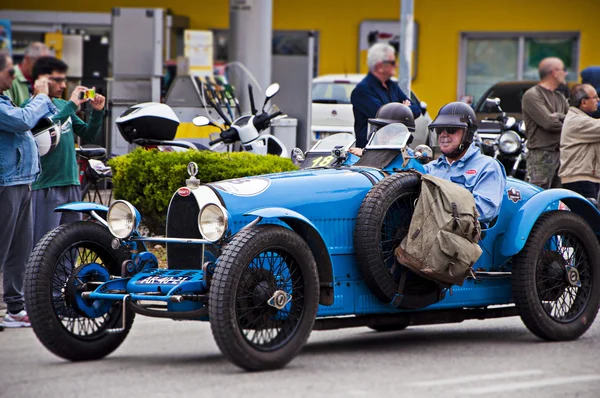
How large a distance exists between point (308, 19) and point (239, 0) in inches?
459

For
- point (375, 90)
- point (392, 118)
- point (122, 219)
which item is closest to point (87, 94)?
point (122, 219)

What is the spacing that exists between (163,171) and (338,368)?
496 cm

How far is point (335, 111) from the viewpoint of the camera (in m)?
21.0

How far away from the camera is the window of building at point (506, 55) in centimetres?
2891

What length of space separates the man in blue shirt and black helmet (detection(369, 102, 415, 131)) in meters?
2.11

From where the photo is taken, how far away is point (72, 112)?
29.5 feet

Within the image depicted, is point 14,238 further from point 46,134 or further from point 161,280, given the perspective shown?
point 161,280

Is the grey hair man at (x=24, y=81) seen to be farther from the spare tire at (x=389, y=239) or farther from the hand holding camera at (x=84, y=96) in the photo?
the spare tire at (x=389, y=239)

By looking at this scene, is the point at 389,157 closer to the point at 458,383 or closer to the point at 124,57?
the point at 458,383

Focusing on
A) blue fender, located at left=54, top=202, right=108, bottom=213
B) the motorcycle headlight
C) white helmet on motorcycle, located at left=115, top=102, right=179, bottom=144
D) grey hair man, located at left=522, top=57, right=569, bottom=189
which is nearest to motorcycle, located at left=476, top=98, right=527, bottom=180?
the motorcycle headlight

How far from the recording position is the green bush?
1134 centimetres

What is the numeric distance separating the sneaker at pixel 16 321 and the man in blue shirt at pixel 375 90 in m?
3.45

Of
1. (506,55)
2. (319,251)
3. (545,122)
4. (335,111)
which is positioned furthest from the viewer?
(506,55)

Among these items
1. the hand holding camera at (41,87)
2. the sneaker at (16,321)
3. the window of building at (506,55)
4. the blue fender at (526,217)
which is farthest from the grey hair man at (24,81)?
the window of building at (506,55)
